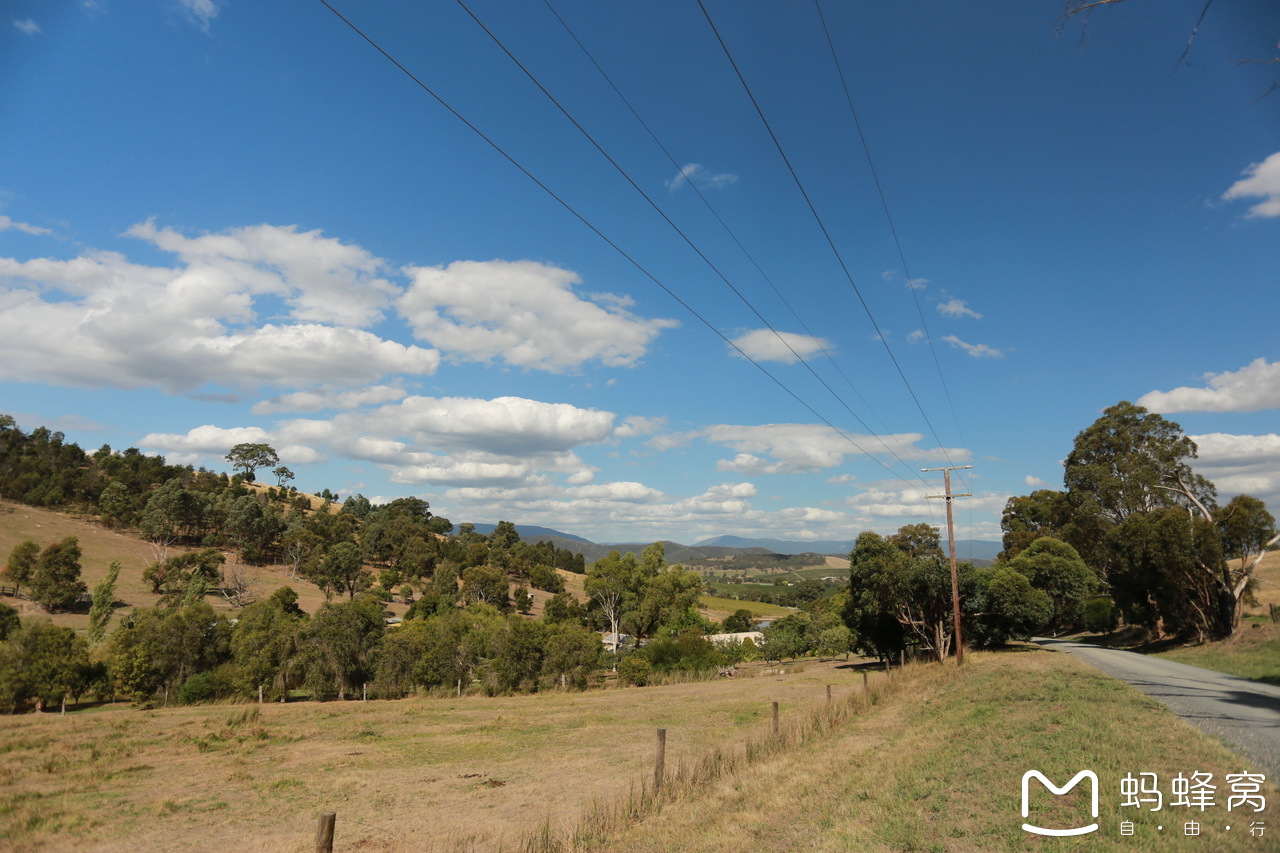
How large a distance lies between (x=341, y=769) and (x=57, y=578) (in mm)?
72736

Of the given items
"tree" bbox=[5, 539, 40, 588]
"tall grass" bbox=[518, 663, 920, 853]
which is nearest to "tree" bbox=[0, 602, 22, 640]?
"tree" bbox=[5, 539, 40, 588]

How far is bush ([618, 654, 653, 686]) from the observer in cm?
4953

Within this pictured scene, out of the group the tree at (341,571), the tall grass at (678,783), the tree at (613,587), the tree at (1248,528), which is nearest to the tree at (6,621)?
the tree at (341,571)

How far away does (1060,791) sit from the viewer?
30.5ft

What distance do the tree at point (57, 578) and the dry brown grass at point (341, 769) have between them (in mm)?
47277

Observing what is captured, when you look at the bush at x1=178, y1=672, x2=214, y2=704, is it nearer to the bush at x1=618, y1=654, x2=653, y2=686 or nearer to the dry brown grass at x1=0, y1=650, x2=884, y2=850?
the dry brown grass at x1=0, y1=650, x2=884, y2=850

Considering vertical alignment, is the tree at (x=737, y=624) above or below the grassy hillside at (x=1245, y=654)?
below

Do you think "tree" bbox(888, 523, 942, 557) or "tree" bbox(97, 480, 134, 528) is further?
"tree" bbox(97, 480, 134, 528)

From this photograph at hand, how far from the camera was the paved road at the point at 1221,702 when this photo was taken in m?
11.3

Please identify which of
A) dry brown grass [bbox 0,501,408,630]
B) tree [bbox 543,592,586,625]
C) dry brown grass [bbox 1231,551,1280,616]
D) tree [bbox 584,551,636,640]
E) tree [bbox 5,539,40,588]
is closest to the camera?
dry brown grass [bbox 1231,551,1280,616]

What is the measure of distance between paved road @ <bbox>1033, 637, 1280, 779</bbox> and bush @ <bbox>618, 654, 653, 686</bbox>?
31.2 metres

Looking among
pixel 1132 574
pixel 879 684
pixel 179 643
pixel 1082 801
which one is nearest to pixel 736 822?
pixel 1082 801

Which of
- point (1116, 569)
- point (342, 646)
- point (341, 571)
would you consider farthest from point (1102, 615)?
point (341, 571)

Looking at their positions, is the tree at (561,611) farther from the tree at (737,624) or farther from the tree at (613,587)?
the tree at (737,624)
